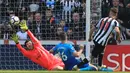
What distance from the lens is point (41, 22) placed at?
14.8 metres

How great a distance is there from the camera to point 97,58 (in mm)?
13102

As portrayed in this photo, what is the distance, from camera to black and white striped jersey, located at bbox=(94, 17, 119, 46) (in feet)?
40.6

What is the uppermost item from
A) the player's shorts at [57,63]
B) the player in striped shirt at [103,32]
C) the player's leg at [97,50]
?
the player in striped shirt at [103,32]

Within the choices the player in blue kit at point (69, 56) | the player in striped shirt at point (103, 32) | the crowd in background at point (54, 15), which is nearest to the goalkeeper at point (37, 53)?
the player in blue kit at point (69, 56)

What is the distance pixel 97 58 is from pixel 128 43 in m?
1.43

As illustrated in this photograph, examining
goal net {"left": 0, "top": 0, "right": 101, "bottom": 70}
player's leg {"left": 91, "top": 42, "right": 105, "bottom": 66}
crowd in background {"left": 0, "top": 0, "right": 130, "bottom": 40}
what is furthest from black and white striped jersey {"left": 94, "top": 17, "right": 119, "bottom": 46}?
goal net {"left": 0, "top": 0, "right": 101, "bottom": 70}

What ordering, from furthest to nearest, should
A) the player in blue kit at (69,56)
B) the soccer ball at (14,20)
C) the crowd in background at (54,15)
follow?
1. the crowd in background at (54,15)
2. the soccer ball at (14,20)
3. the player in blue kit at (69,56)

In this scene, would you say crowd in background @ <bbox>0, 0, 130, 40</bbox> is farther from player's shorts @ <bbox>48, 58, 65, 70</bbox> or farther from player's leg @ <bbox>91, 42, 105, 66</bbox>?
player's shorts @ <bbox>48, 58, 65, 70</bbox>

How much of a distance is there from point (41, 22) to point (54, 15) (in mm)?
465

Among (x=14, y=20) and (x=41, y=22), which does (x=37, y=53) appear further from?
(x=41, y=22)

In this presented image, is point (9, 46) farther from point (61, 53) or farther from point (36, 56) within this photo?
point (61, 53)

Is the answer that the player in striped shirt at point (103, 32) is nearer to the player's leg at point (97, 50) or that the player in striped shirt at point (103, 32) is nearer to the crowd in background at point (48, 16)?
the player's leg at point (97, 50)

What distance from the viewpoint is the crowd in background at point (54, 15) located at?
1431 cm

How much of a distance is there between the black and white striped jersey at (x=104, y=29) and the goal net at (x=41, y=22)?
1700mm
